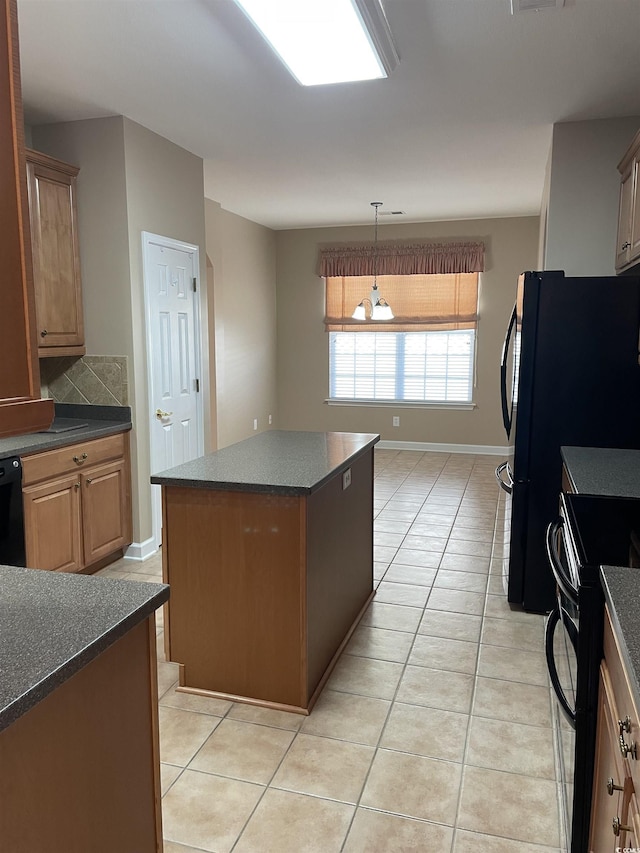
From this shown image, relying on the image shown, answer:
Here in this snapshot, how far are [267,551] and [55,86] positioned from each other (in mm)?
2596

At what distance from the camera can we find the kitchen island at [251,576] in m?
2.35

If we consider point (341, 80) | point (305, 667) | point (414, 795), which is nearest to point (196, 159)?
point (341, 80)

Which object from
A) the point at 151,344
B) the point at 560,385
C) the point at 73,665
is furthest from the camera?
the point at 151,344

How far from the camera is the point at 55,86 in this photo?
3189 millimetres

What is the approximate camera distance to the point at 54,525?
3.30 m

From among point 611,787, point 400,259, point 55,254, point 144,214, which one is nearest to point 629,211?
point 144,214

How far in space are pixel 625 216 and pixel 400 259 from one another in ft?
13.6

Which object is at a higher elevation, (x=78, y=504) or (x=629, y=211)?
(x=629, y=211)

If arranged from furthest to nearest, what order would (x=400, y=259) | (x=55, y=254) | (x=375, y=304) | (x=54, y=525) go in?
(x=400, y=259) < (x=375, y=304) < (x=55, y=254) < (x=54, y=525)

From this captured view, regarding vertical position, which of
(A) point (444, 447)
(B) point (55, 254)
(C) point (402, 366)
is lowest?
(A) point (444, 447)

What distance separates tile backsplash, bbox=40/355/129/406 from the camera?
3850mm

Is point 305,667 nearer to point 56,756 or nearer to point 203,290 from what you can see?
point 56,756

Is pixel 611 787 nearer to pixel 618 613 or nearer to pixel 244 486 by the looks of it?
pixel 618 613

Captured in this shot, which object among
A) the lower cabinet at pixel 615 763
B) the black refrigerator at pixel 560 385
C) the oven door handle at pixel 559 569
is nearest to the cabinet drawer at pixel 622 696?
the lower cabinet at pixel 615 763
